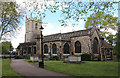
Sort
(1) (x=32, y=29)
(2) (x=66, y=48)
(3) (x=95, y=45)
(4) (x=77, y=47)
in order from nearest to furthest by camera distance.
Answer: (3) (x=95, y=45) < (4) (x=77, y=47) < (2) (x=66, y=48) < (1) (x=32, y=29)

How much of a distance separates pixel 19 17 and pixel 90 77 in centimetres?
891

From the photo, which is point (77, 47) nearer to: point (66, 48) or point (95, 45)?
point (66, 48)

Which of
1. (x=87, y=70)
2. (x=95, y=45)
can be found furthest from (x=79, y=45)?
(x=87, y=70)

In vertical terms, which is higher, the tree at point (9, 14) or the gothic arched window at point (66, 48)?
the tree at point (9, 14)

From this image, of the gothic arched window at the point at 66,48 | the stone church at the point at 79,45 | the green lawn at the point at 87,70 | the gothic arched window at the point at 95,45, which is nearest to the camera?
the green lawn at the point at 87,70

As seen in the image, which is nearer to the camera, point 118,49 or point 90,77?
point 118,49

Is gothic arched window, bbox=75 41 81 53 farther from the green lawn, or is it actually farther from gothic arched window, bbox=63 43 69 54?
the green lawn

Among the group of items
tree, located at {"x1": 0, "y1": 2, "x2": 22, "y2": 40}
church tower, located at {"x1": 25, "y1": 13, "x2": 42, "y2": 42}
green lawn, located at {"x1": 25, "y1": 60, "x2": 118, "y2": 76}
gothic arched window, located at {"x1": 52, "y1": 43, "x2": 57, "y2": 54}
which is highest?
church tower, located at {"x1": 25, "y1": 13, "x2": 42, "y2": 42}

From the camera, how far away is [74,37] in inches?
1198

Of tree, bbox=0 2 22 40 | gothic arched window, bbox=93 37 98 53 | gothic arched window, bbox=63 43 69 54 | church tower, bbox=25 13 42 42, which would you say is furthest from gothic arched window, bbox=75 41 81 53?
Result: church tower, bbox=25 13 42 42

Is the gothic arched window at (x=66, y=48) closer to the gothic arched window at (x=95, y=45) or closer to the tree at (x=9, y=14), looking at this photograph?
the gothic arched window at (x=95, y=45)

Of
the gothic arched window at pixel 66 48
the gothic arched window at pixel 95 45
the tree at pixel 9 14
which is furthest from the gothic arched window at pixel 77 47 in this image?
the tree at pixel 9 14

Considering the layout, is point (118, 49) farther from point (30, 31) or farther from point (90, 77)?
point (30, 31)

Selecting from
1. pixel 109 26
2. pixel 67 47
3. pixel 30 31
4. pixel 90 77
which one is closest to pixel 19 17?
pixel 90 77
